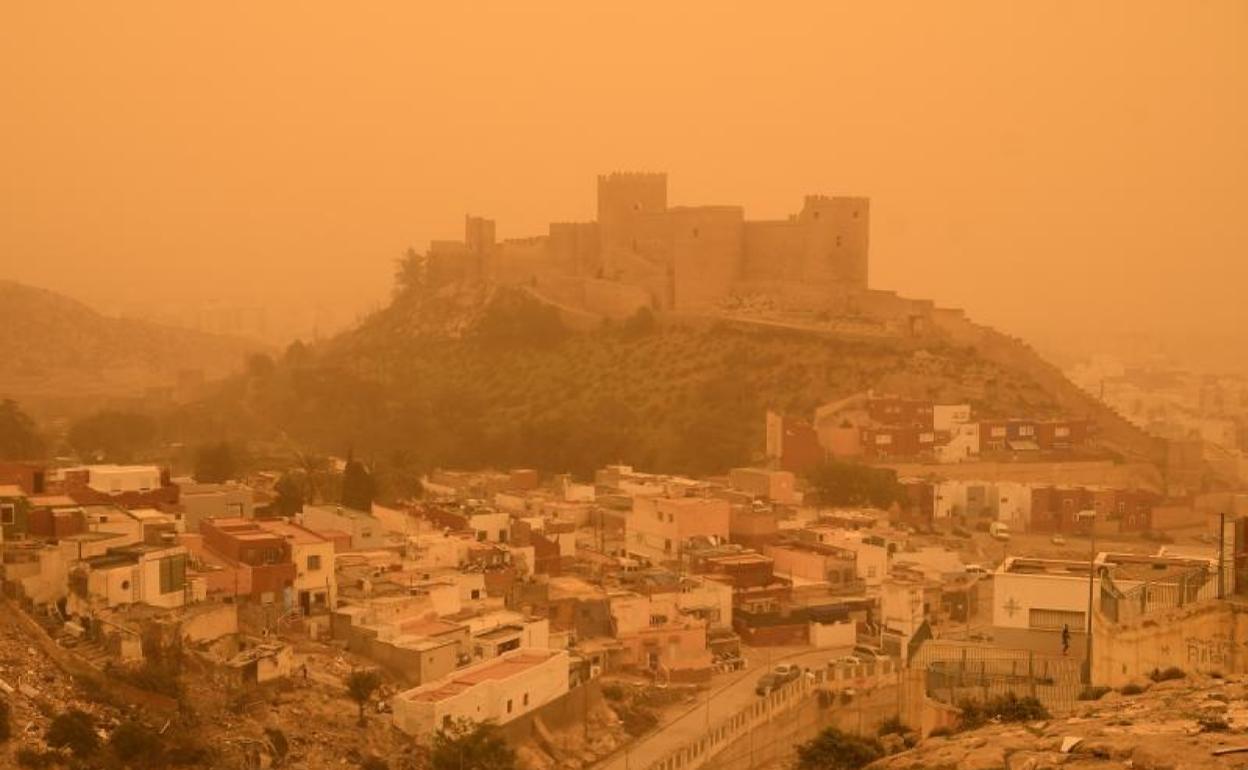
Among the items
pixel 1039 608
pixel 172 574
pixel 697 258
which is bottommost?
pixel 172 574

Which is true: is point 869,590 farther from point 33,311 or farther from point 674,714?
point 33,311

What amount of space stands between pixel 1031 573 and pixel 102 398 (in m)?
19.7

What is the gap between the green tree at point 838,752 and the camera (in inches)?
215

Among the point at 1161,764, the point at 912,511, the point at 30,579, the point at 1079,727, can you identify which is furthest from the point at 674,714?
the point at 912,511

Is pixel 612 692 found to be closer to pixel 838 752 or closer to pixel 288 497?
pixel 288 497

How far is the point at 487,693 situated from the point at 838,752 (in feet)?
10.7

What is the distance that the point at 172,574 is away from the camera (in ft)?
30.8

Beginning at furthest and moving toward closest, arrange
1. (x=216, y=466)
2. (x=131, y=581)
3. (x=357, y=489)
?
(x=216, y=466) < (x=357, y=489) < (x=131, y=581)

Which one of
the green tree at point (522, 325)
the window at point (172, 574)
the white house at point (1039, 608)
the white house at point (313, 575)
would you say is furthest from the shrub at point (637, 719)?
the green tree at point (522, 325)

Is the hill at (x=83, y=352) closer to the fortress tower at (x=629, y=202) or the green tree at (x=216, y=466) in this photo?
the green tree at (x=216, y=466)

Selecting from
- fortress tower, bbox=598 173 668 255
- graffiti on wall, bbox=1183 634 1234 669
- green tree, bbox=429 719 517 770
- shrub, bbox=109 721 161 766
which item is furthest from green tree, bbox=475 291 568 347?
graffiti on wall, bbox=1183 634 1234 669

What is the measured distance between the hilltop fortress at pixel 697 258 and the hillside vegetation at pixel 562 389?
2.26ft

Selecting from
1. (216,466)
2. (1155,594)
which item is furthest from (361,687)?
(216,466)

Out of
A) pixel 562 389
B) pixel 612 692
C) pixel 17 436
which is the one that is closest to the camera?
pixel 612 692
